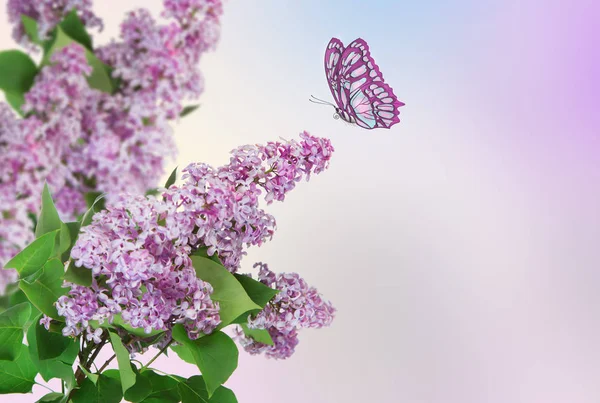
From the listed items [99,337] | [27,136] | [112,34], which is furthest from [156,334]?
[112,34]

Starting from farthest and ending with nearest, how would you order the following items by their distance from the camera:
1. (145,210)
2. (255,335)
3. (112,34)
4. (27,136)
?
(112,34) → (27,136) → (255,335) → (145,210)

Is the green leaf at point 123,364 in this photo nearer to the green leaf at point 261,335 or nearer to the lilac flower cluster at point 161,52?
the green leaf at point 261,335

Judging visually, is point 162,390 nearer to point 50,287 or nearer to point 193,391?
point 193,391

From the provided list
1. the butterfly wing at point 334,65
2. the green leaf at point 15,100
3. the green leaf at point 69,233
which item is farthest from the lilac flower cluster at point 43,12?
the green leaf at point 69,233

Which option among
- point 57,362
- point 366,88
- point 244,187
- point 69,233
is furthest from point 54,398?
point 366,88

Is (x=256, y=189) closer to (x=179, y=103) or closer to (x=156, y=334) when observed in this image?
(x=156, y=334)

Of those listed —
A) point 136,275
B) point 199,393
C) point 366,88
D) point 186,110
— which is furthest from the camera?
point 186,110

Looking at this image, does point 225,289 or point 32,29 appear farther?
point 32,29
